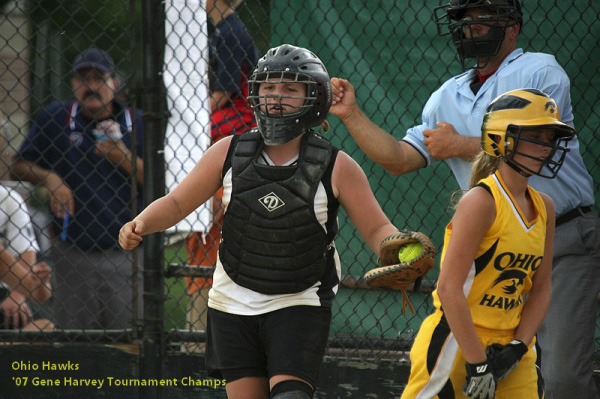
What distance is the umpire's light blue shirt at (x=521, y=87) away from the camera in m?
4.19

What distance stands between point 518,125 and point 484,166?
282mm

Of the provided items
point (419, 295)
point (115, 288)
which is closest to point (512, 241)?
point (419, 295)

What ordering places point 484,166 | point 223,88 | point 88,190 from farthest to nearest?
1. point 88,190
2. point 223,88
3. point 484,166

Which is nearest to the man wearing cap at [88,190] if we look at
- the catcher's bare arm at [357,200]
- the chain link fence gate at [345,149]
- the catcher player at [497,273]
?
the chain link fence gate at [345,149]

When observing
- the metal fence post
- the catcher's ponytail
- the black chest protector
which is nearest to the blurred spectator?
the metal fence post

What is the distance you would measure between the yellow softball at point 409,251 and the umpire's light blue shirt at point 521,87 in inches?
44.8

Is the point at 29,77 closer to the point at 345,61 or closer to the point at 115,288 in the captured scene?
the point at 115,288

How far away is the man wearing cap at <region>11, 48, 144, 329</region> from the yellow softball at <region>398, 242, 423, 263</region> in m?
2.64

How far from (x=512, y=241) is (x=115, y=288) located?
308 centimetres

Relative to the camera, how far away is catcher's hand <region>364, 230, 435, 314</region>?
321cm

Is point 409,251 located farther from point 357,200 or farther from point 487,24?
point 487,24

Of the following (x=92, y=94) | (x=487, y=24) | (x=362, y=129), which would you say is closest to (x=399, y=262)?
(x=362, y=129)

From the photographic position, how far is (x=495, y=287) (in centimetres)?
332

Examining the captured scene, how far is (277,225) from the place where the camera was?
346 centimetres
